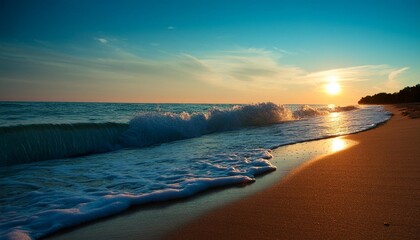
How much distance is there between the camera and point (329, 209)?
9.82ft

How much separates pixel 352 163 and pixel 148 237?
3919 mm

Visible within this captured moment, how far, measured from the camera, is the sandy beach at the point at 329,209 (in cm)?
250

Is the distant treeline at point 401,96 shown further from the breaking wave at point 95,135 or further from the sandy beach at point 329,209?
the sandy beach at point 329,209

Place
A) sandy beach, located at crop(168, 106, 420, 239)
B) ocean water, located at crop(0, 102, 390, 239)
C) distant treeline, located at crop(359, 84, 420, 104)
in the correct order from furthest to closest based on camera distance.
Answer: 1. distant treeline, located at crop(359, 84, 420, 104)
2. ocean water, located at crop(0, 102, 390, 239)
3. sandy beach, located at crop(168, 106, 420, 239)

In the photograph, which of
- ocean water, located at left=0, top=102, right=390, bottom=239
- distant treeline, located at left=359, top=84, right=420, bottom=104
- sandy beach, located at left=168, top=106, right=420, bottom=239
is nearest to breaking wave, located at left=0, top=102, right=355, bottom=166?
ocean water, located at left=0, top=102, right=390, bottom=239

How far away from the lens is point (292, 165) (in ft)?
17.7

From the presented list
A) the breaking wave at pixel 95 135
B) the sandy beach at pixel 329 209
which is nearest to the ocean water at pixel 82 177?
the breaking wave at pixel 95 135

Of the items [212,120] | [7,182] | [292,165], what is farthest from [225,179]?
[212,120]

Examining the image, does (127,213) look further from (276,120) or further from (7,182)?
(276,120)

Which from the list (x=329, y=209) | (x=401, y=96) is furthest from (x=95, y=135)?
(x=401, y=96)

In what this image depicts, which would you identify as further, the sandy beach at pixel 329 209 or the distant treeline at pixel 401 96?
the distant treeline at pixel 401 96

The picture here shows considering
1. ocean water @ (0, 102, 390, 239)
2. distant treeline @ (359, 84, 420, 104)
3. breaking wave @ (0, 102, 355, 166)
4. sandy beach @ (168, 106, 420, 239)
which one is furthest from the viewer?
distant treeline @ (359, 84, 420, 104)

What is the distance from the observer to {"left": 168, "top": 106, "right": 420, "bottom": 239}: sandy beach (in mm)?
2498

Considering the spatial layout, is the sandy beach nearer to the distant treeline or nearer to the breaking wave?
the breaking wave
